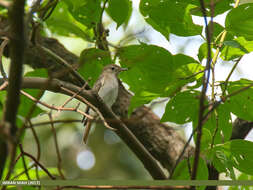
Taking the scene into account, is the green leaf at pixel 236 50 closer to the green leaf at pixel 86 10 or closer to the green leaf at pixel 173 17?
the green leaf at pixel 173 17

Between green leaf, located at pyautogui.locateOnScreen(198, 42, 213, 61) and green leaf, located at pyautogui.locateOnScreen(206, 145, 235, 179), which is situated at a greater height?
green leaf, located at pyautogui.locateOnScreen(198, 42, 213, 61)

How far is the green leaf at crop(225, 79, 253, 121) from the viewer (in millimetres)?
2029

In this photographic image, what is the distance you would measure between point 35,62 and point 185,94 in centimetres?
218

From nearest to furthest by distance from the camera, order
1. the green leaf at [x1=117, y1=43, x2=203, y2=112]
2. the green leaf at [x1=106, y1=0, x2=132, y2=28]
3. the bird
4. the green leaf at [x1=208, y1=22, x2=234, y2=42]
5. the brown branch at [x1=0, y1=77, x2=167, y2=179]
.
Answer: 1. the brown branch at [x1=0, y1=77, x2=167, y2=179]
2. the green leaf at [x1=117, y1=43, x2=203, y2=112]
3. the green leaf at [x1=208, y1=22, x2=234, y2=42]
4. the green leaf at [x1=106, y1=0, x2=132, y2=28]
5. the bird

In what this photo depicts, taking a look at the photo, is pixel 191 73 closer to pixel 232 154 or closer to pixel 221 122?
pixel 221 122

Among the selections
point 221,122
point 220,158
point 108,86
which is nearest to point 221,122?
point 221,122

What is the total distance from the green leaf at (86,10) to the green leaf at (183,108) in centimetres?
74

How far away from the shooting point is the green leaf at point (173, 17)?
1.97m

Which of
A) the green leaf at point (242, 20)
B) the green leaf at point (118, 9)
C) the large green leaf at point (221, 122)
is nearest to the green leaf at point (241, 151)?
the large green leaf at point (221, 122)

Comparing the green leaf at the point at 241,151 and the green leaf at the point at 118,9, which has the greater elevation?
the green leaf at the point at 118,9

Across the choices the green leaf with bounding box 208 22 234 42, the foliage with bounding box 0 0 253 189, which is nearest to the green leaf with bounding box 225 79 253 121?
the foliage with bounding box 0 0 253 189

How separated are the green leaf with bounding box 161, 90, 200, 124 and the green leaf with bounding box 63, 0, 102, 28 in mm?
740

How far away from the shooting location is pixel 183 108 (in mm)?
2105

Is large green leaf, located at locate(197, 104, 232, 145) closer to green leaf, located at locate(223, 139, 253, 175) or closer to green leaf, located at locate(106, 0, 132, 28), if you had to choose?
green leaf, located at locate(223, 139, 253, 175)
